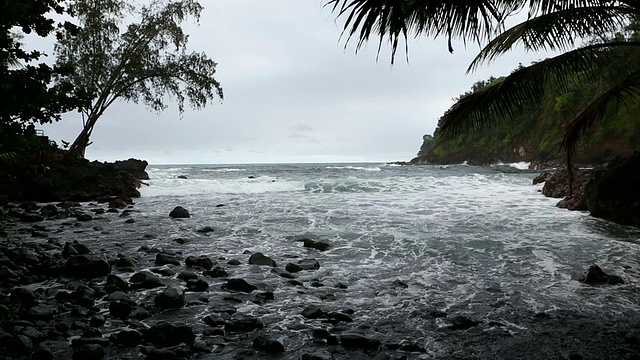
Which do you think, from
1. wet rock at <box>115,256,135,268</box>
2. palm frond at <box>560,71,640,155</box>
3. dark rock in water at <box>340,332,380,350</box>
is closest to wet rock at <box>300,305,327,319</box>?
dark rock in water at <box>340,332,380,350</box>

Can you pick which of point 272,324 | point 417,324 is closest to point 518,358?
point 417,324

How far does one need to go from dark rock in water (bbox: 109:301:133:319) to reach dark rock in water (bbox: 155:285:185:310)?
296 millimetres

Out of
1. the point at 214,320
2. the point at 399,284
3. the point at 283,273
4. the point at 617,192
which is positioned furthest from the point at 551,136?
the point at 214,320

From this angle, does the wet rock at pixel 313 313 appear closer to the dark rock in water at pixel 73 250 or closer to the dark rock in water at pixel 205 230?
the dark rock in water at pixel 73 250

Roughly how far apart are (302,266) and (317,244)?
146cm

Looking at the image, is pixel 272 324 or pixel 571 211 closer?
pixel 272 324

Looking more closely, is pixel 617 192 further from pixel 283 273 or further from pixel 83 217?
pixel 83 217

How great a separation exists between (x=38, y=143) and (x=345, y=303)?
720 centimetres

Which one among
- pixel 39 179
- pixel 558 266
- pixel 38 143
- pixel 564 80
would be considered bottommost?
pixel 558 266

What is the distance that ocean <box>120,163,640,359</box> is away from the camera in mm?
3576

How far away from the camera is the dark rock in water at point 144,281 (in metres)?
4.68

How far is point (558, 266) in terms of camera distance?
586 centimetres

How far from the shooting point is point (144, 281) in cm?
473

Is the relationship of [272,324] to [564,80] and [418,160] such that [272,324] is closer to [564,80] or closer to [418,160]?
[564,80]
